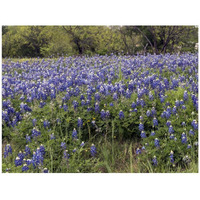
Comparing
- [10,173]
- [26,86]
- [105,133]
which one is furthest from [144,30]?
[10,173]

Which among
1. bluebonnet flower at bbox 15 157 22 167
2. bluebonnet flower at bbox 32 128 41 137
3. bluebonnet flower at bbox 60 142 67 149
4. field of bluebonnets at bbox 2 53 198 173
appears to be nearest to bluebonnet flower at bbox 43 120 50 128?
field of bluebonnets at bbox 2 53 198 173

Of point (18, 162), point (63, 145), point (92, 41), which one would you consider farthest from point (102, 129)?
point (92, 41)

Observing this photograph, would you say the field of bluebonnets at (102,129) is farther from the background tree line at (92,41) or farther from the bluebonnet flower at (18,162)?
the background tree line at (92,41)

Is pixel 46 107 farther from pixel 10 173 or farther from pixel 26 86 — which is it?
pixel 10 173

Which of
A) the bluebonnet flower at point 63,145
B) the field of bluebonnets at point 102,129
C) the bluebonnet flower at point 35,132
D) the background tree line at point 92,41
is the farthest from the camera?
the background tree line at point 92,41

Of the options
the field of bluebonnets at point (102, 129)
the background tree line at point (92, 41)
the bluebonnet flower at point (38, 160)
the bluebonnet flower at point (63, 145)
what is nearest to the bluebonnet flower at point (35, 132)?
the field of bluebonnets at point (102, 129)

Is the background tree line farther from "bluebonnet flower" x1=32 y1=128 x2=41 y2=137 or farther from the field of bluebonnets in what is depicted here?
"bluebonnet flower" x1=32 y1=128 x2=41 y2=137
